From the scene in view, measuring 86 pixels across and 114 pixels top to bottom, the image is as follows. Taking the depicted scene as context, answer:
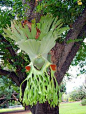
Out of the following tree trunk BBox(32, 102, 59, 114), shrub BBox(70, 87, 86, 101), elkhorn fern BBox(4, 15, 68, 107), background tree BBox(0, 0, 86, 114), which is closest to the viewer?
elkhorn fern BBox(4, 15, 68, 107)

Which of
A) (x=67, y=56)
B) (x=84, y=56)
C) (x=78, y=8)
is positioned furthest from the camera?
(x=84, y=56)

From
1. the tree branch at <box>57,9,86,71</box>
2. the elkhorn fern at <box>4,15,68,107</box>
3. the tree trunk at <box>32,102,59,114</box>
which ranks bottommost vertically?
the tree trunk at <box>32,102,59,114</box>

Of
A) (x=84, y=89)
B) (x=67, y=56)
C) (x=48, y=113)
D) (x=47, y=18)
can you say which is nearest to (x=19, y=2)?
(x=67, y=56)

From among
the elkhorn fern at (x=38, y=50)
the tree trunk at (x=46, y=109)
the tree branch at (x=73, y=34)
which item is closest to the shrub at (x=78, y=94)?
the tree trunk at (x=46, y=109)

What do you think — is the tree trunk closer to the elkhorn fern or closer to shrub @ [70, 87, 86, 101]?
the elkhorn fern

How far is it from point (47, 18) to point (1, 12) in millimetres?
1902

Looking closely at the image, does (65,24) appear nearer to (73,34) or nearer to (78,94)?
(73,34)

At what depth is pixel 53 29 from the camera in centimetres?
143

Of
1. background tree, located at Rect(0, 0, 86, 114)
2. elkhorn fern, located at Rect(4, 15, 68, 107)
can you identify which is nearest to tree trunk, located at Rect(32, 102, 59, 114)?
background tree, located at Rect(0, 0, 86, 114)

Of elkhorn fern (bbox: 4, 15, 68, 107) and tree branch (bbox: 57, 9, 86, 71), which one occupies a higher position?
tree branch (bbox: 57, 9, 86, 71)

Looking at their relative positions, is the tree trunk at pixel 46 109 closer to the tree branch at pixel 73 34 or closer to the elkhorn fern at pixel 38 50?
the tree branch at pixel 73 34

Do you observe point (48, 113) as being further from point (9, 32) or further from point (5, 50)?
point (9, 32)

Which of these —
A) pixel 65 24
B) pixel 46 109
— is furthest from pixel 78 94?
pixel 65 24

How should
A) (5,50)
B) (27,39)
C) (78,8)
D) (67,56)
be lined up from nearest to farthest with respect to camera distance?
(27,39) < (78,8) < (67,56) < (5,50)
